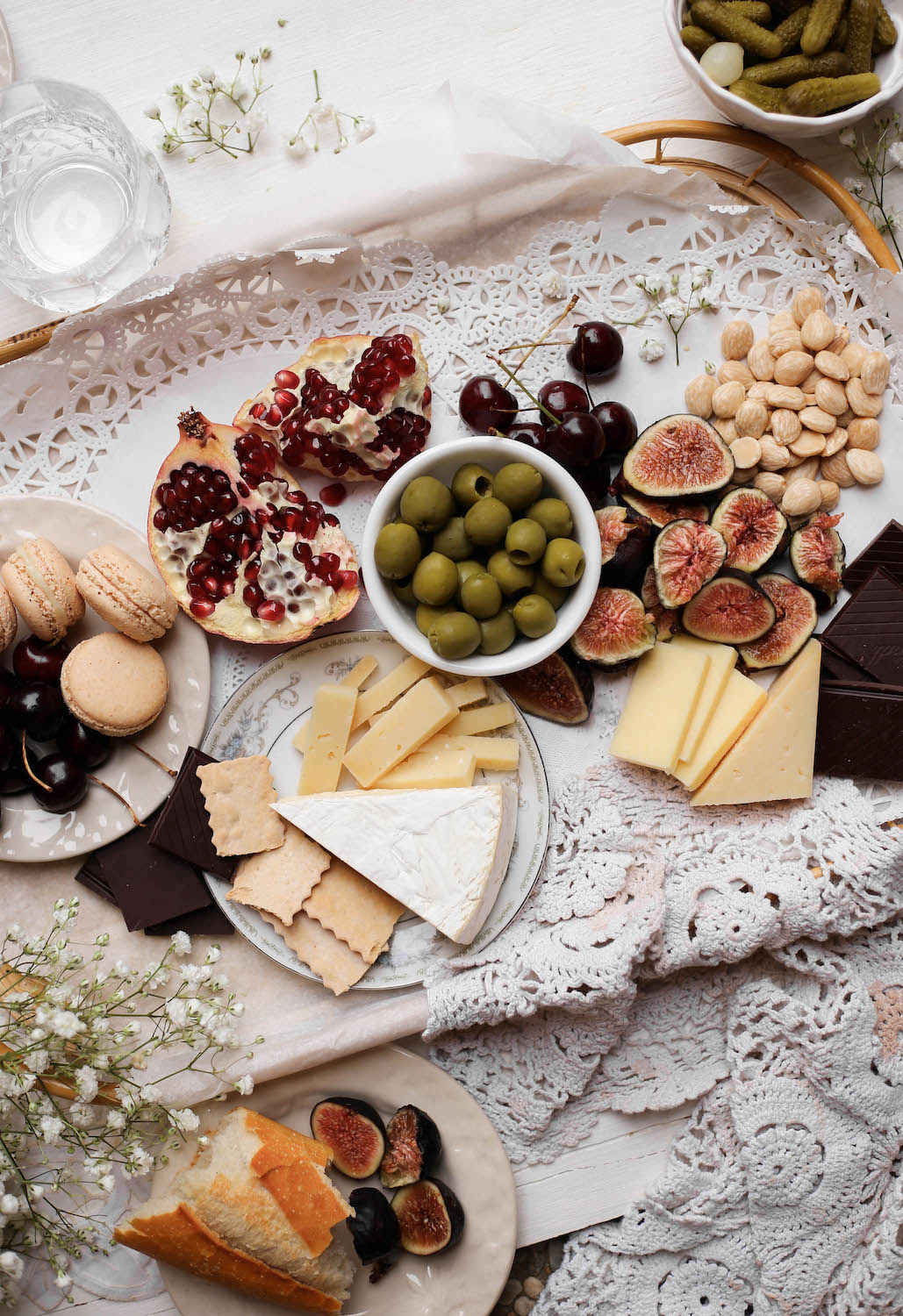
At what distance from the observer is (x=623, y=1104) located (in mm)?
2078

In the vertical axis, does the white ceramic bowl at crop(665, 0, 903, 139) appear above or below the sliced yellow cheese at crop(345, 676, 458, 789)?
above

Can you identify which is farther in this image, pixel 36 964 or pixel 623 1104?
pixel 623 1104

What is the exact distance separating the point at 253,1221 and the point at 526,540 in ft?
4.74

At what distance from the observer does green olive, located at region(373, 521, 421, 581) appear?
1887mm

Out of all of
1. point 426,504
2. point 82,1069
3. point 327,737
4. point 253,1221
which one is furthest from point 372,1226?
point 426,504

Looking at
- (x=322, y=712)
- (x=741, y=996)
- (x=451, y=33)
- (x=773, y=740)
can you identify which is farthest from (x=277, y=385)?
(x=741, y=996)

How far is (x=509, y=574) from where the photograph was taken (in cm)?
191

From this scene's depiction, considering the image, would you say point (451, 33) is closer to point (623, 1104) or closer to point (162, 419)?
point (162, 419)

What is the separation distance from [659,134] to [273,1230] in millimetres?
2466

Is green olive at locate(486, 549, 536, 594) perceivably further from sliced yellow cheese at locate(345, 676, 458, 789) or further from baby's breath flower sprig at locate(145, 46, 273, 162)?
baby's breath flower sprig at locate(145, 46, 273, 162)

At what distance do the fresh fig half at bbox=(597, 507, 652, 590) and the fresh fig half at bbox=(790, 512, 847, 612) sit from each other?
34 cm

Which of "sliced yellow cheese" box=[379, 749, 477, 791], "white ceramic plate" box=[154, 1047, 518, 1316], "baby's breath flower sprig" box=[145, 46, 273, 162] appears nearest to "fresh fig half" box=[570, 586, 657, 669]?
"sliced yellow cheese" box=[379, 749, 477, 791]

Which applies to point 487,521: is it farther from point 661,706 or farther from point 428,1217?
point 428,1217

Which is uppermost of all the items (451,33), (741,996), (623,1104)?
(451,33)
